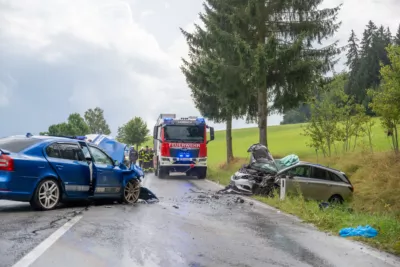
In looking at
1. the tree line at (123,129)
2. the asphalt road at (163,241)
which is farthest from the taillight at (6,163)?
the tree line at (123,129)

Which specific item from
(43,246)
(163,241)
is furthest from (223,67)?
(43,246)

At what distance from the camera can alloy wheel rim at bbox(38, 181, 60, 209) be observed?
9539 mm

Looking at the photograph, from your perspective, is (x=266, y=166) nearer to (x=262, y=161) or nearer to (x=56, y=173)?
(x=262, y=161)

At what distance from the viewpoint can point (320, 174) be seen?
15.7 meters

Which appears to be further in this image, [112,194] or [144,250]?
[112,194]

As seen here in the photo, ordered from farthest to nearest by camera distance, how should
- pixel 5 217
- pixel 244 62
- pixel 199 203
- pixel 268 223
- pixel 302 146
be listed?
pixel 302 146 → pixel 244 62 → pixel 199 203 → pixel 268 223 → pixel 5 217

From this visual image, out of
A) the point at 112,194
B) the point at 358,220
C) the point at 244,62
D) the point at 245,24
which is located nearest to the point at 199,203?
the point at 112,194

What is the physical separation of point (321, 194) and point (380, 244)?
327 inches

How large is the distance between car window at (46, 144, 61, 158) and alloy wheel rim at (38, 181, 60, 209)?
587 mm

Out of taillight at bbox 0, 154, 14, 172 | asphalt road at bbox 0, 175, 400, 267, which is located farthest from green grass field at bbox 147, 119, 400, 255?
taillight at bbox 0, 154, 14, 172

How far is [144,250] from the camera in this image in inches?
238

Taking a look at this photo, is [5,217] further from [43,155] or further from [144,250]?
[144,250]

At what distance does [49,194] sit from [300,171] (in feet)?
28.7

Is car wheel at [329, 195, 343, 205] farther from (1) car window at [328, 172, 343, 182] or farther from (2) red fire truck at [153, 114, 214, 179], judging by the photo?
(2) red fire truck at [153, 114, 214, 179]
